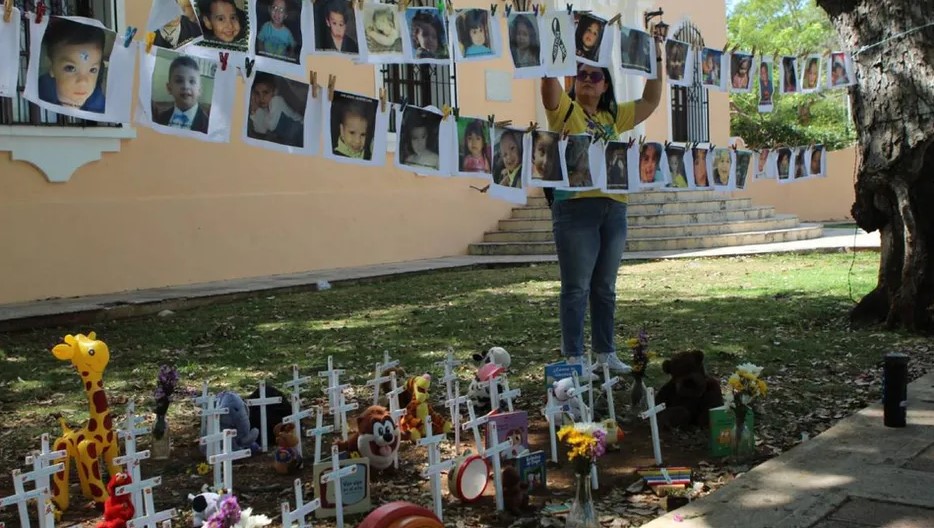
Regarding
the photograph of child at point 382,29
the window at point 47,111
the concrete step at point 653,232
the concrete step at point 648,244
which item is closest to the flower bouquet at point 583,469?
the photograph of child at point 382,29

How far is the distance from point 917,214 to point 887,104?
0.81 meters

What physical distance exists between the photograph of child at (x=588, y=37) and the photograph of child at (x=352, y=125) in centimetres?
145

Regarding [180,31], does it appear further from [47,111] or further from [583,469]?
[47,111]

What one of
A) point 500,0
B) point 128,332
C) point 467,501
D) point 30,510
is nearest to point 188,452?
point 30,510

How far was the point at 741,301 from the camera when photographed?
928 centimetres

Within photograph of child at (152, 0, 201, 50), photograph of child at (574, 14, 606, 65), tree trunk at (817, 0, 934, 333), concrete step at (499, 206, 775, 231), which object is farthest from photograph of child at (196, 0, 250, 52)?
concrete step at (499, 206, 775, 231)

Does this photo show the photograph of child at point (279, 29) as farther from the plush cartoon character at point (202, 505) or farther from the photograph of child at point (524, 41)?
the plush cartoon character at point (202, 505)

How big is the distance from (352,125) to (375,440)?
1932 mm

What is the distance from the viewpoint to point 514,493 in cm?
362

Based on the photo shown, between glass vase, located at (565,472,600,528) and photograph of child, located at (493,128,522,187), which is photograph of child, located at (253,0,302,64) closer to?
photograph of child, located at (493,128,522,187)

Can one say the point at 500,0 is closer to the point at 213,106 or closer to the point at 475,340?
the point at 475,340

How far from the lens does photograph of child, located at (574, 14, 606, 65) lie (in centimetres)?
602

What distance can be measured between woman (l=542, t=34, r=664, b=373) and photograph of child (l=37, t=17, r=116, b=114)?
2389mm

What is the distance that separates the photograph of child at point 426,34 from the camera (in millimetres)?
5441
